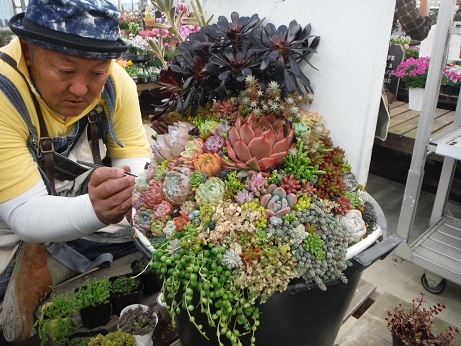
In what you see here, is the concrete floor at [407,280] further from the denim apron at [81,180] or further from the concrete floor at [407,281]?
the denim apron at [81,180]

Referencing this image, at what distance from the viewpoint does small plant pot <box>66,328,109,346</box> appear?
112 cm

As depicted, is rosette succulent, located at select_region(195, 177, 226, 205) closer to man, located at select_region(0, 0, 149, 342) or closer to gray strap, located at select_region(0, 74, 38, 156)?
man, located at select_region(0, 0, 149, 342)

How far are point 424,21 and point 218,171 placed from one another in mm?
2625

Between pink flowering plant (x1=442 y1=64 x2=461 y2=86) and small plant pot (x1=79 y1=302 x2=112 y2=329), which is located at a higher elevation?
pink flowering plant (x1=442 y1=64 x2=461 y2=86)

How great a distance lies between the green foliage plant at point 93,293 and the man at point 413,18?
2.60m

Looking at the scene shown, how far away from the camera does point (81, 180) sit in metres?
1.35

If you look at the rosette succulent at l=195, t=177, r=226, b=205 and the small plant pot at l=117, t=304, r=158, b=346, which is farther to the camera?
the small plant pot at l=117, t=304, r=158, b=346

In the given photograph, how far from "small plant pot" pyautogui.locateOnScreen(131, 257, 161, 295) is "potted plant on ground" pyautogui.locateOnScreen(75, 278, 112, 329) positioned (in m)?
0.13

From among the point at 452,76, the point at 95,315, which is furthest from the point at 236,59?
the point at 452,76

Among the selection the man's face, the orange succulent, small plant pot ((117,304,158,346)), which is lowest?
small plant pot ((117,304,158,346))

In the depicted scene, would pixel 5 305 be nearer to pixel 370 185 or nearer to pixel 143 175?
pixel 143 175

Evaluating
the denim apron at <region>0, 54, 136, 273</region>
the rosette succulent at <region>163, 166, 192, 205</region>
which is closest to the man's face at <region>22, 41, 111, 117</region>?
the denim apron at <region>0, 54, 136, 273</region>

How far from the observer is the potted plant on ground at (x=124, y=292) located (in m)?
1.27

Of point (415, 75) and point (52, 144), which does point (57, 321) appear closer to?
point (52, 144)
